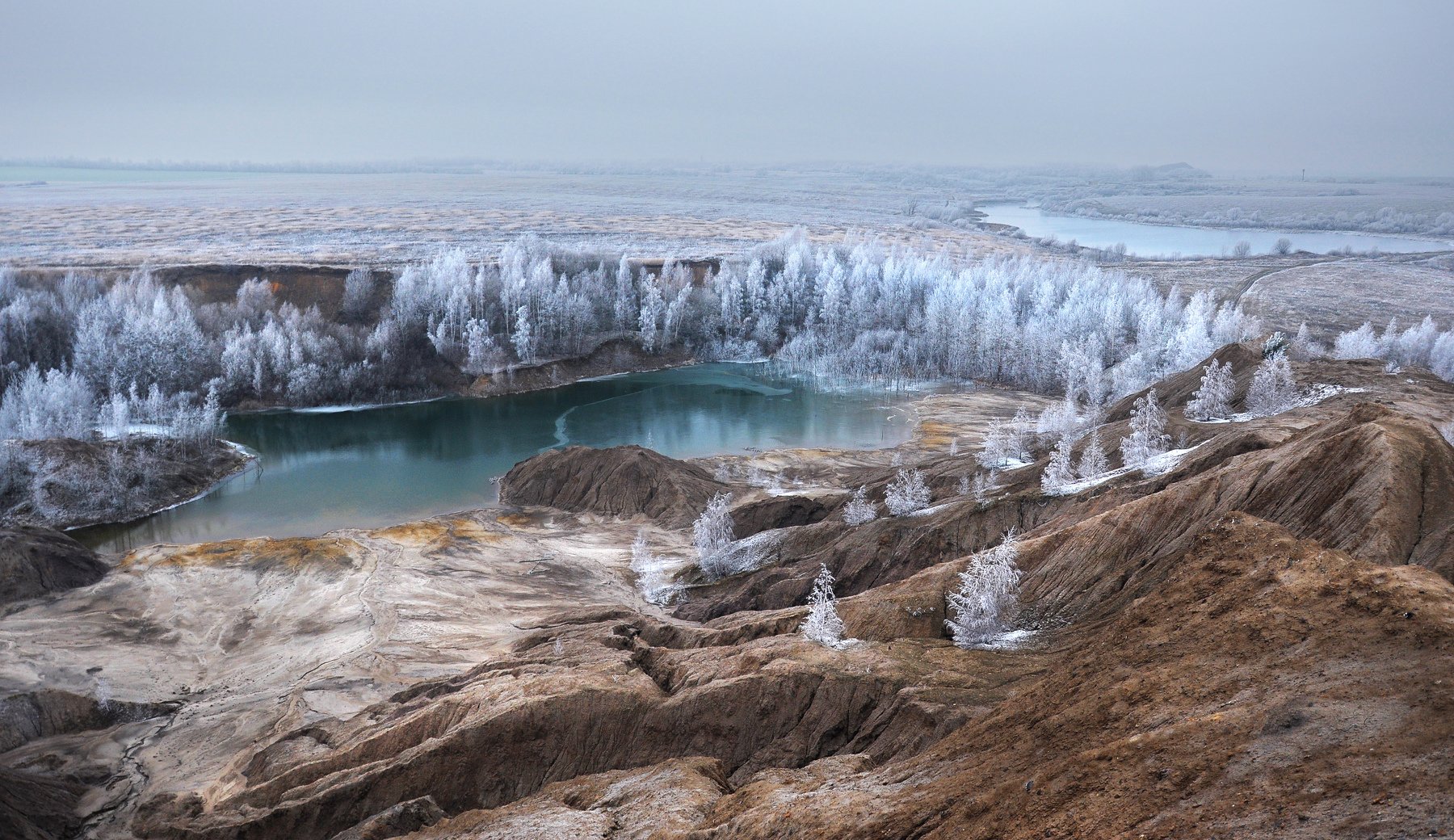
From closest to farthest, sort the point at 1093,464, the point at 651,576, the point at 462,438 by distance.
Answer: the point at 1093,464 < the point at 651,576 < the point at 462,438

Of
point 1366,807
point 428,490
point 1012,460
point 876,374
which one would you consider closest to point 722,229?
point 876,374

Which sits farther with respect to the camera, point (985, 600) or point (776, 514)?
point (776, 514)

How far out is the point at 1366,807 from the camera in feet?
44.9

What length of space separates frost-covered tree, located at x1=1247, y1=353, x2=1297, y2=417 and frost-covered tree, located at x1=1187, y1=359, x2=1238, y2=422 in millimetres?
1122

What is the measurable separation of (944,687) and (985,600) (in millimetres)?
4287

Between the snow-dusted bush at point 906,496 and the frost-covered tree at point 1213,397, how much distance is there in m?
16.1

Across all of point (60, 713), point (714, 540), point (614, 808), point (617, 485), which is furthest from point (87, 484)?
point (614, 808)

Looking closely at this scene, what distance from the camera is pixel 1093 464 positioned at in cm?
4306

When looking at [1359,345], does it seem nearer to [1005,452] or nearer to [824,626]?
[1005,452]

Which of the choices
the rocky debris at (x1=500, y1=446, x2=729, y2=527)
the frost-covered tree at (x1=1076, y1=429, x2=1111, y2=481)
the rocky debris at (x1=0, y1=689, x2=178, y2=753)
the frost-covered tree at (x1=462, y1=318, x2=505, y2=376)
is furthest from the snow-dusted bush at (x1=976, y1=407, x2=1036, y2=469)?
the frost-covered tree at (x1=462, y1=318, x2=505, y2=376)

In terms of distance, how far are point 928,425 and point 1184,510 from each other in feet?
152

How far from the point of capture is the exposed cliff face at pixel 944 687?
16.3 m

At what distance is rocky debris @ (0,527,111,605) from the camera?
140 ft

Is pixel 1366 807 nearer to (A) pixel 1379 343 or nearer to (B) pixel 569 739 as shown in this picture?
(B) pixel 569 739
